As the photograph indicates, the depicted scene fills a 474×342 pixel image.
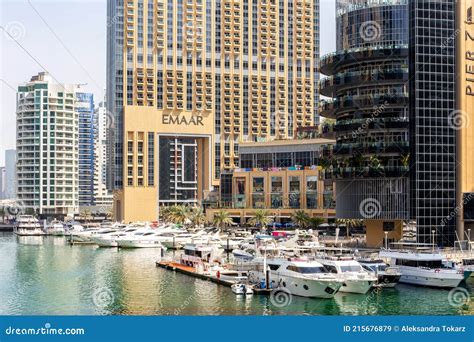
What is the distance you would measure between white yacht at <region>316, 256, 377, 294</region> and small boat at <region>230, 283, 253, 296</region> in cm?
784

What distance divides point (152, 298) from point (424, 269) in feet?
90.6

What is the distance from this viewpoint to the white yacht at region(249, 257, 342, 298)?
63594mm

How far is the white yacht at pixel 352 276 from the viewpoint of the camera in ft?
215

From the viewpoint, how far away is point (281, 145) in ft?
586

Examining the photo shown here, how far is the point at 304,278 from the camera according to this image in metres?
64.2

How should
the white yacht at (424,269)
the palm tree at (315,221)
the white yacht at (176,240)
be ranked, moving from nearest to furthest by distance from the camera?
1. the white yacht at (424,269)
2. the white yacht at (176,240)
3. the palm tree at (315,221)

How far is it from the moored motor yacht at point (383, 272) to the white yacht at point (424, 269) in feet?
4.19

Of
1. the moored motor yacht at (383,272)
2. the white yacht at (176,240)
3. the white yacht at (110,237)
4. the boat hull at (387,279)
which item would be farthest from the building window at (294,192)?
the boat hull at (387,279)

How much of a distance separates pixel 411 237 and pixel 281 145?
82.6 m

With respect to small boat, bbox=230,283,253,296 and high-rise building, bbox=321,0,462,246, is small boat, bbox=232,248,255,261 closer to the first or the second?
high-rise building, bbox=321,0,462,246

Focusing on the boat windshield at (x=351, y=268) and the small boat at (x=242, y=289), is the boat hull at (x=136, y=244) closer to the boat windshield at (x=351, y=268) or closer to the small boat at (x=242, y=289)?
the small boat at (x=242, y=289)

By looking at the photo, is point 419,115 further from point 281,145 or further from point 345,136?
point 281,145

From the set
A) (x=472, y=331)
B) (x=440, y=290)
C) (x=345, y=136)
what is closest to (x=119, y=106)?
(x=345, y=136)

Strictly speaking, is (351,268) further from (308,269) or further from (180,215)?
(180,215)
